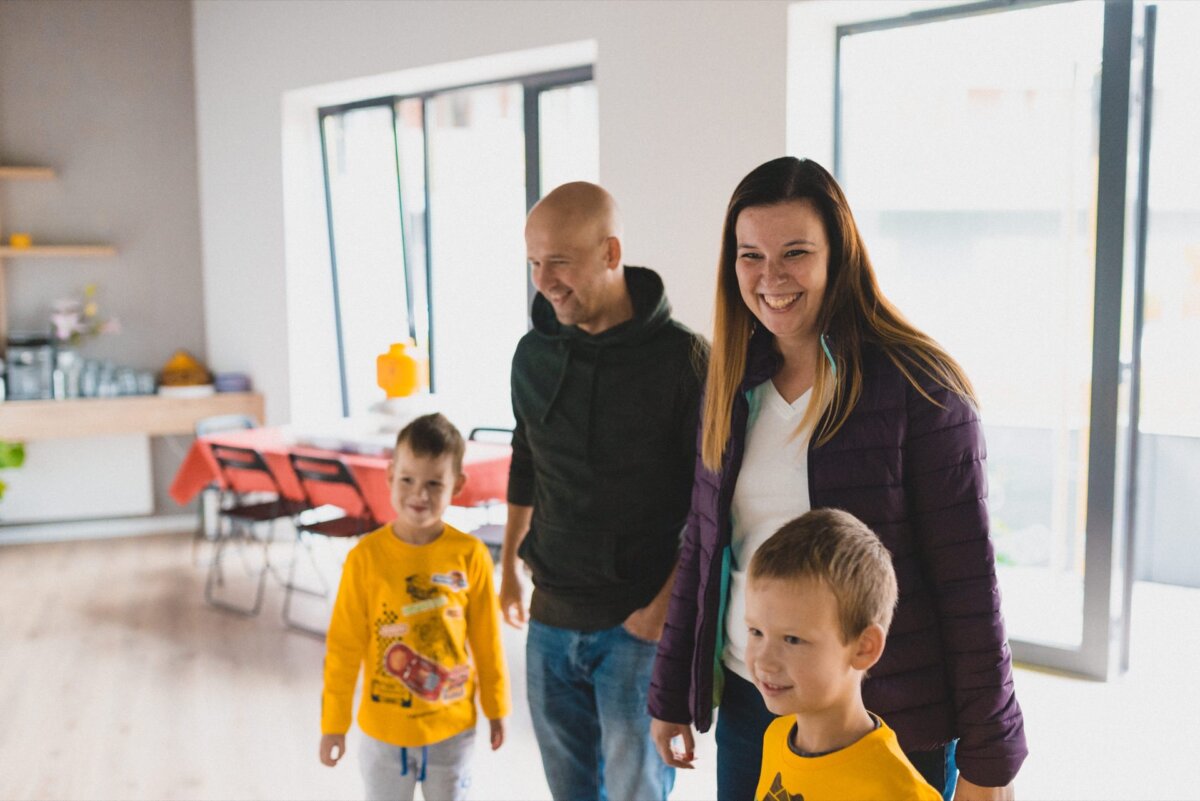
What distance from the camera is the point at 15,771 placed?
3.40 metres

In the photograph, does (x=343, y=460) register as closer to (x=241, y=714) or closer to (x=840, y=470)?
(x=241, y=714)

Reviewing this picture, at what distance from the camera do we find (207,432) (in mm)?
5812

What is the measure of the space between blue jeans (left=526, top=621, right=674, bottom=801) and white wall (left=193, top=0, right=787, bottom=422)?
2693 mm

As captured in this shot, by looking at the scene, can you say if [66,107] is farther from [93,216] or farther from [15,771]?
[15,771]

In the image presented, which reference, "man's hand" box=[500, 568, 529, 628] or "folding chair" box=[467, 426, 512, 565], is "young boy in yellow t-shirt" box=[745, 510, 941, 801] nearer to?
"man's hand" box=[500, 568, 529, 628]

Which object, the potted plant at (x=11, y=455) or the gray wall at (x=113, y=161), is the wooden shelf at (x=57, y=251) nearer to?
the gray wall at (x=113, y=161)

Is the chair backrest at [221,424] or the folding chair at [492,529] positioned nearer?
the folding chair at [492,529]

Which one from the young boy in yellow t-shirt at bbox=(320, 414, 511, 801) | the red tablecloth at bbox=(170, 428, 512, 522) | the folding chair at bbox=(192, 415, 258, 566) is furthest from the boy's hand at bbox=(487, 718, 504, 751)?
the folding chair at bbox=(192, 415, 258, 566)

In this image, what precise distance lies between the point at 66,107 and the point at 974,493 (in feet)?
22.4

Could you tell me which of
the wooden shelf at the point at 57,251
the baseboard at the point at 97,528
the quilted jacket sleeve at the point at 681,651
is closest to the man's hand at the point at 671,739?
the quilted jacket sleeve at the point at 681,651

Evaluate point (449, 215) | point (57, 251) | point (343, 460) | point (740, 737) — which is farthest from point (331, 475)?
point (57, 251)

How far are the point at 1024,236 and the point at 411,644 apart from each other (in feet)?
9.73

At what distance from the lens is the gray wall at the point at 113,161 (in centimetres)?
666

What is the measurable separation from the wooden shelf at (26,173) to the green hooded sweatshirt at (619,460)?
570cm
